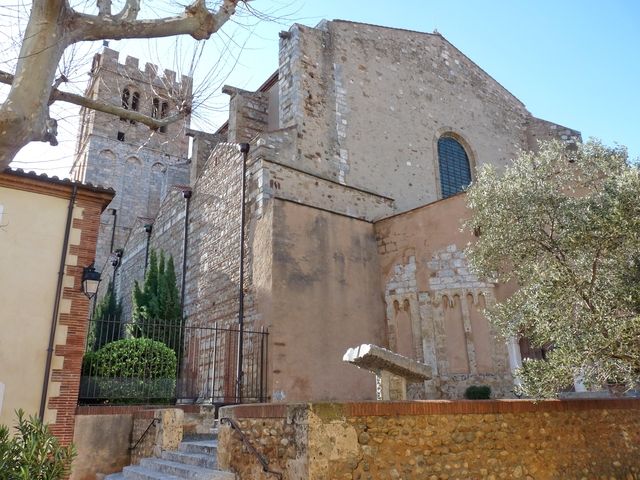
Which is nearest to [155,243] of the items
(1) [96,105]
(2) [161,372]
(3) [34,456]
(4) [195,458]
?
(2) [161,372]

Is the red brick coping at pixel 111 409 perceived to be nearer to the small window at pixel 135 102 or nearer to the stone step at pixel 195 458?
the stone step at pixel 195 458

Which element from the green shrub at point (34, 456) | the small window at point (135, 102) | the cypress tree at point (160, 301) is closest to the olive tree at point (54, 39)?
the green shrub at point (34, 456)

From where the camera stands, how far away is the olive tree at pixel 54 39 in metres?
4.16

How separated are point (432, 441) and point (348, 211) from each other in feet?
28.4

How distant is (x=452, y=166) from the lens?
17141 millimetres

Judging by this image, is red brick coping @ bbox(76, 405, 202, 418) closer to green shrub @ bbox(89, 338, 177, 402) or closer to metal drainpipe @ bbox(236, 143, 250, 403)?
green shrub @ bbox(89, 338, 177, 402)

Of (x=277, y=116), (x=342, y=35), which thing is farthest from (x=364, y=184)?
(x=342, y=35)

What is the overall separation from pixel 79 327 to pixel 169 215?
9.26 meters

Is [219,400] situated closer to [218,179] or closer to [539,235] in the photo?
[218,179]

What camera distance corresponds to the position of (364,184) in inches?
578

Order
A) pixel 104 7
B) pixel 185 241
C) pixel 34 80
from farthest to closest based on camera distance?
pixel 185 241
pixel 104 7
pixel 34 80

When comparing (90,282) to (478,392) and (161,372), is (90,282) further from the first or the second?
(478,392)

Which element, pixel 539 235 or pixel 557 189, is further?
pixel 557 189

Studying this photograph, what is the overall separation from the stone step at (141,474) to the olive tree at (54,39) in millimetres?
4330
